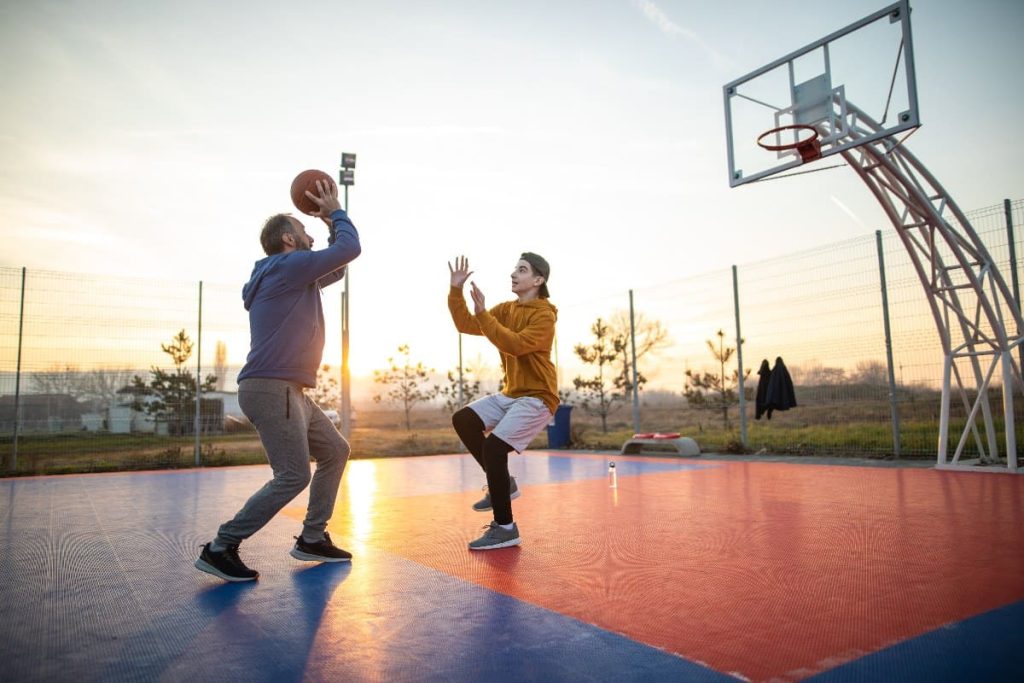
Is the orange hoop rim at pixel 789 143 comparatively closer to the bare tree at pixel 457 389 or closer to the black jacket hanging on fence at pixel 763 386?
the black jacket hanging on fence at pixel 763 386

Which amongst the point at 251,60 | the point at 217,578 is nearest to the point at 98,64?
the point at 251,60

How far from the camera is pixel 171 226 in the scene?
10438mm

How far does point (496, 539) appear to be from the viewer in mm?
3395

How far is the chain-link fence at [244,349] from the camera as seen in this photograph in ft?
25.7

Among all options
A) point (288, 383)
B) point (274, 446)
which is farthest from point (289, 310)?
point (274, 446)

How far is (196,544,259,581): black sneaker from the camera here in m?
2.79

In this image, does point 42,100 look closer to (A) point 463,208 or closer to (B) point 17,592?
(A) point 463,208

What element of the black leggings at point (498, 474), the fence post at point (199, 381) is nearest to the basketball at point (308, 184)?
the black leggings at point (498, 474)

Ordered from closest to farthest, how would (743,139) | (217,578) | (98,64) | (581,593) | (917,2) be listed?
(581,593), (217,578), (917,2), (743,139), (98,64)

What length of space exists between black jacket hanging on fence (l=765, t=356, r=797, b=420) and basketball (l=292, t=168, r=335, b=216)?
7.73 meters

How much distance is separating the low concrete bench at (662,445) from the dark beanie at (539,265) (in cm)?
668

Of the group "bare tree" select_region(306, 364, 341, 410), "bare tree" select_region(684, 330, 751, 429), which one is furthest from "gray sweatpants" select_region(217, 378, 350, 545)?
"bare tree" select_region(306, 364, 341, 410)

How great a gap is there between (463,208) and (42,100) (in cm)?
612

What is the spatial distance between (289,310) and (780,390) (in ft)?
26.2
